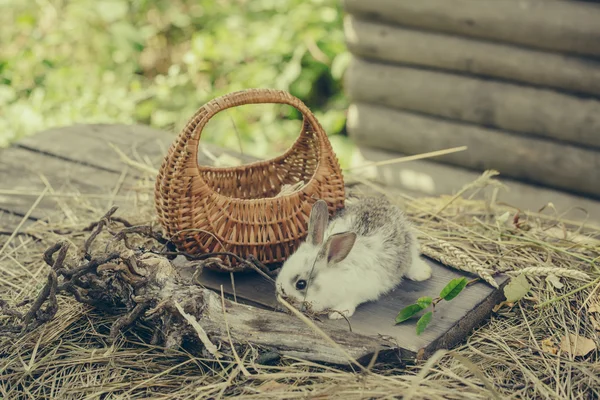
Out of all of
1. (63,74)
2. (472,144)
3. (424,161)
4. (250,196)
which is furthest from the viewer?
(63,74)

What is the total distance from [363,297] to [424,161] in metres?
2.70

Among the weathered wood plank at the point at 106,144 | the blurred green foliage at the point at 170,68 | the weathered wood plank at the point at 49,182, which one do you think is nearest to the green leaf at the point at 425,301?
the weathered wood plank at the point at 106,144

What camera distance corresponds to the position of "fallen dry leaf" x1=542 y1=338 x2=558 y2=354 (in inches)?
101

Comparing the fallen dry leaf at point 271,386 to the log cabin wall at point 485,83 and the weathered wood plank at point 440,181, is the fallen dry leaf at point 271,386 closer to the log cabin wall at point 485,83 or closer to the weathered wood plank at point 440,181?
the weathered wood plank at point 440,181

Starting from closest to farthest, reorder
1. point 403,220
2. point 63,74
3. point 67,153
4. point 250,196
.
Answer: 1. point 403,220
2. point 250,196
3. point 67,153
4. point 63,74

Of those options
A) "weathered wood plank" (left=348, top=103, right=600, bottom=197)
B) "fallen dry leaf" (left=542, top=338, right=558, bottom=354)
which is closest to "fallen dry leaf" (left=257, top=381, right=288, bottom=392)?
"fallen dry leaf" (left=542, top=338, right=558, bottom=354)

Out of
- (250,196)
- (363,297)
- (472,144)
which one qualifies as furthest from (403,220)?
(472,144)

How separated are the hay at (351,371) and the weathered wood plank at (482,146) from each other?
142 cm

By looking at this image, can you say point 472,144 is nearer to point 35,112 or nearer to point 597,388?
point 597,388

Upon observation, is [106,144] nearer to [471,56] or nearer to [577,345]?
[471,56]

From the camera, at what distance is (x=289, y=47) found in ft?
20.7

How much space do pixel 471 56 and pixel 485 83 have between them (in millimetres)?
205

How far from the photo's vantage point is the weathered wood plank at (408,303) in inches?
98.8

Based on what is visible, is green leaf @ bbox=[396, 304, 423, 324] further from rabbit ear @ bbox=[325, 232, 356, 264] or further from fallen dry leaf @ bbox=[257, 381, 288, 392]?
fallen dry leaf @ bbox=[257, 381, 288, 392]
